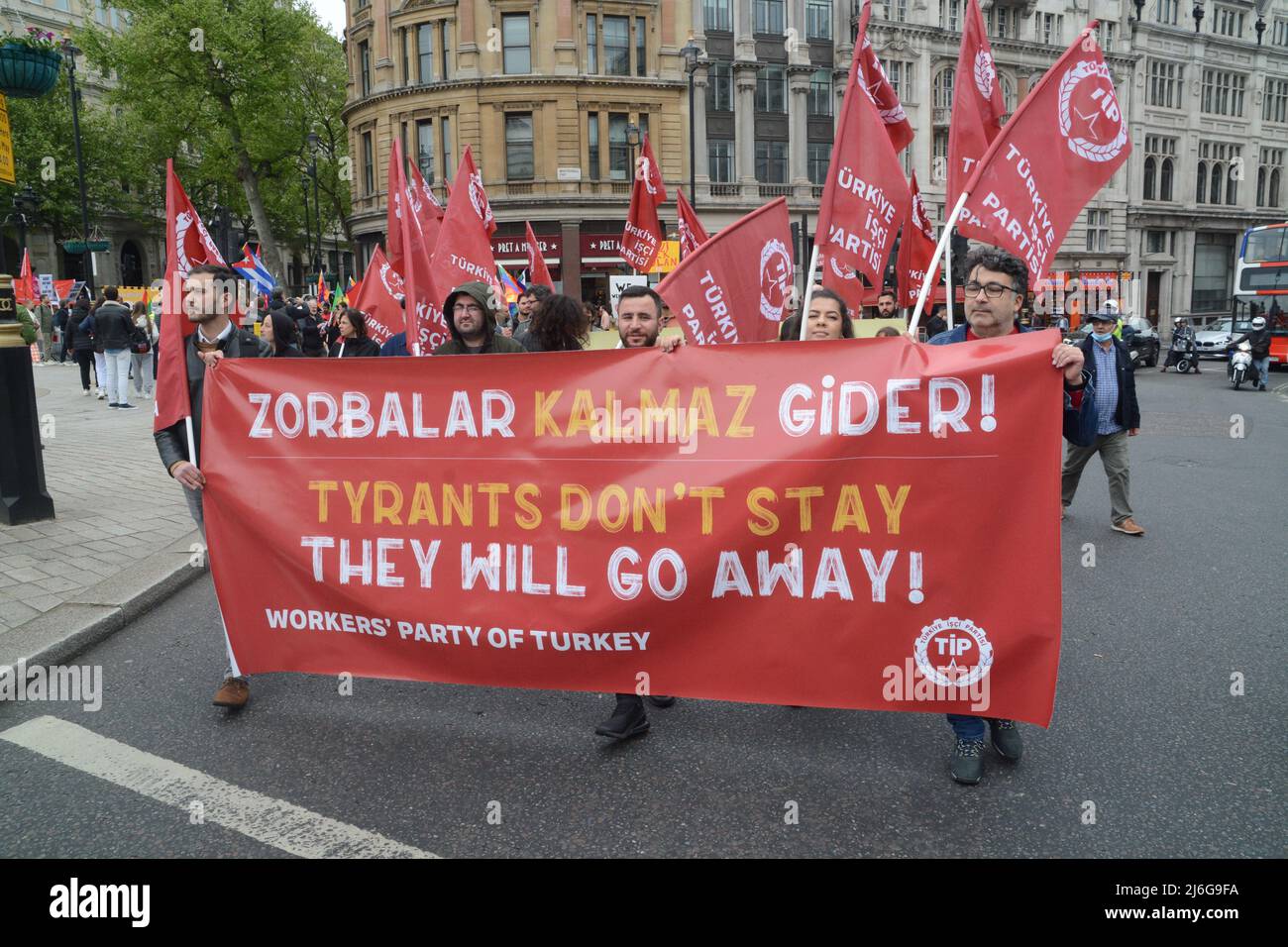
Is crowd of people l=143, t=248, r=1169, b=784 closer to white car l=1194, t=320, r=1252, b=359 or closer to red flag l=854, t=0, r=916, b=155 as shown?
red flag l=854, t=0, r=916, b=155

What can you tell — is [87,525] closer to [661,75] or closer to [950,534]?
[950,534]

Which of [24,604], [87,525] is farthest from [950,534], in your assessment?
→ [87,525]

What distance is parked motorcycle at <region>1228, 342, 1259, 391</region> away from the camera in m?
21.1

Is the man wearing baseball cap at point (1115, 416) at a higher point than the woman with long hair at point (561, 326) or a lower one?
lower

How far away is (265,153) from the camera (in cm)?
4306

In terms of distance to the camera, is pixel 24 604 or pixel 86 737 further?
pixel 24 604

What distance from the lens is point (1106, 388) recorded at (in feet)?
24.9

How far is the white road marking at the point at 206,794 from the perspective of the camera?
3.12m

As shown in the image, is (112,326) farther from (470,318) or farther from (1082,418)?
(1082,418)

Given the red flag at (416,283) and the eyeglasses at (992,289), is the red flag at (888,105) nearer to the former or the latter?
the eyeglasses at (992,289)

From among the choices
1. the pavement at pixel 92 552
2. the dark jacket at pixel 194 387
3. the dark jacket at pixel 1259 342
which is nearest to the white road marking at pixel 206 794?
the pavement at pixel 92 552

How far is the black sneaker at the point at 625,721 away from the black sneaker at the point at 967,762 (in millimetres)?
1267
